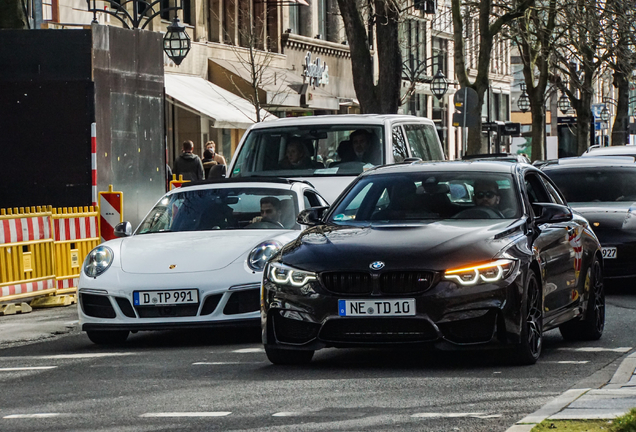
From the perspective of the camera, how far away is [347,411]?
739cm

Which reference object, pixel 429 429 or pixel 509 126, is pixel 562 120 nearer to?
pixel 509 126

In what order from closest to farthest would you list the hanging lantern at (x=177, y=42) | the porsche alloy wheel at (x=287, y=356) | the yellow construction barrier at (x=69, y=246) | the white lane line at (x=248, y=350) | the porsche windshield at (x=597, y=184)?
the porsche alloy wheel at (x=287, y=356), the white lane line at (x=248, y=350), the yellow construction barrier at (x=69, y=246), the porsche windshield at (x=597, y=184), the hanging lantern at (x=177, y=42)

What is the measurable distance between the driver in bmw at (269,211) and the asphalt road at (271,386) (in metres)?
1.10

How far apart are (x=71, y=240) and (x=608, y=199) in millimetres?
6160

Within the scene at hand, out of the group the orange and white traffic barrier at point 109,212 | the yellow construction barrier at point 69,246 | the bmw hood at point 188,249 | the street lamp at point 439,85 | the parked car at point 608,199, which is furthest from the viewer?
the street lamp at point 439,85

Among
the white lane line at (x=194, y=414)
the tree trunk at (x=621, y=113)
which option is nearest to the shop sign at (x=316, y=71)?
the tree trunk at (x=621, y=113)

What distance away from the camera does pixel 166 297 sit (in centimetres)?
1079

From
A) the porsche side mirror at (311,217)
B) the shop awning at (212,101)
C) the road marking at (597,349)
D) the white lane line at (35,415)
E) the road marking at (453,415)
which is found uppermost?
the shop awning at (212,101)

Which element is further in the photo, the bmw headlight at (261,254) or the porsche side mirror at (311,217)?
the bmw headlight at (261,254)

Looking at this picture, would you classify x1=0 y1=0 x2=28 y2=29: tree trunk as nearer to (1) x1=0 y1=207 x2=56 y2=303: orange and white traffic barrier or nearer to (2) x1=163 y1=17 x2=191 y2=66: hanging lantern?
(1) x1=0 y1=207 x2=56 y2=303: orange and white traffic barrier

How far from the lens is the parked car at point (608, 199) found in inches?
596

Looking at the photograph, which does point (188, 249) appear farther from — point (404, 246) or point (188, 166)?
point (188, 166)

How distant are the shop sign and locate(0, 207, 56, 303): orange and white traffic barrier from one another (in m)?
30.6

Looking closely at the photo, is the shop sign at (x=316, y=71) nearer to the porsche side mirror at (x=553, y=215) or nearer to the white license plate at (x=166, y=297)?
the white license plate at (x=166, y=297)
